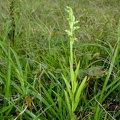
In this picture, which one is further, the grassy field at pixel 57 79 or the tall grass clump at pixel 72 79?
the grassy field at pixel 57 79

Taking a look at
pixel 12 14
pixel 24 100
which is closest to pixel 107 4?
pixel 12 14

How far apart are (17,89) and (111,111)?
1.13 ft

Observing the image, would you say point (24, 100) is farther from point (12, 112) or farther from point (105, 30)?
point (105, 30)

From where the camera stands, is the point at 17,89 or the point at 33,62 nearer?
the point at 17,89

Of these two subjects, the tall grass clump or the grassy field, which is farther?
the grassy field

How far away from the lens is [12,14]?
5.39ft

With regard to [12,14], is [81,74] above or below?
below

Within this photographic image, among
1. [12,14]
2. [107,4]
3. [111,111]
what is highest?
[12,14]

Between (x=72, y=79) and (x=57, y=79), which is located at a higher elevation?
(x=72, y=79)

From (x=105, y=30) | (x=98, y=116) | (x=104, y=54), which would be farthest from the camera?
(x=105, y=30)

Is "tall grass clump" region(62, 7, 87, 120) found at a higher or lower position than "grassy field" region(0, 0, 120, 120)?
higher

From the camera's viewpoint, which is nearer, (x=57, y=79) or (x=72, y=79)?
(x=72, y=79)

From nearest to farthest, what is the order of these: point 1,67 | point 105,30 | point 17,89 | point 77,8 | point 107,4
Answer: point 17,89, point 1,67, point 105,30, point 77,8, point 107,4

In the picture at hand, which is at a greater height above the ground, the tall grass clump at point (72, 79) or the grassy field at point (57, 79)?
the tall grass clump at point (72, 79)
